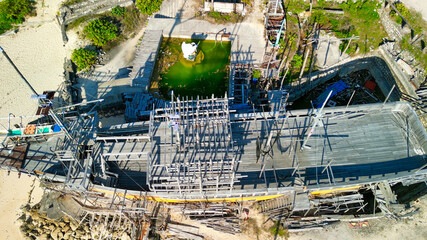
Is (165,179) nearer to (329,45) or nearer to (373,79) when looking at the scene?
(329,45)

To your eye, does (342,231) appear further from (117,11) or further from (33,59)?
(33,59)

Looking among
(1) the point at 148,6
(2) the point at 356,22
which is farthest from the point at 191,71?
(2) the point at 356,22

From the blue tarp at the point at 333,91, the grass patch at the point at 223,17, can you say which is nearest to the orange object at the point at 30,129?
the grass patch at the point at 223,17

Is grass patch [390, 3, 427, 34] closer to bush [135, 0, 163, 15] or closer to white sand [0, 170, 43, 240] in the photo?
bush [135, 0, 163, 15]

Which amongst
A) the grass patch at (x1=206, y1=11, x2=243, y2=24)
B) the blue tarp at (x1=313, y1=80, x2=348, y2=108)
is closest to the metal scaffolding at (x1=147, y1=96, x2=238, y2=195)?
the blue tarp at (x1=313, y1=80, x2=348, y2=108)

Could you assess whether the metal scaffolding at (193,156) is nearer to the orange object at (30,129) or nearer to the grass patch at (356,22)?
the orange object at (30,129)

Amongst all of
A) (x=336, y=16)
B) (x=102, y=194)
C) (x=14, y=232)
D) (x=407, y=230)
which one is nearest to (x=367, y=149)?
(x=407, y=230)

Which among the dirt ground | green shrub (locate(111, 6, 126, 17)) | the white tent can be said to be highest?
green shrub (locate(111, 6, 126, 17))
